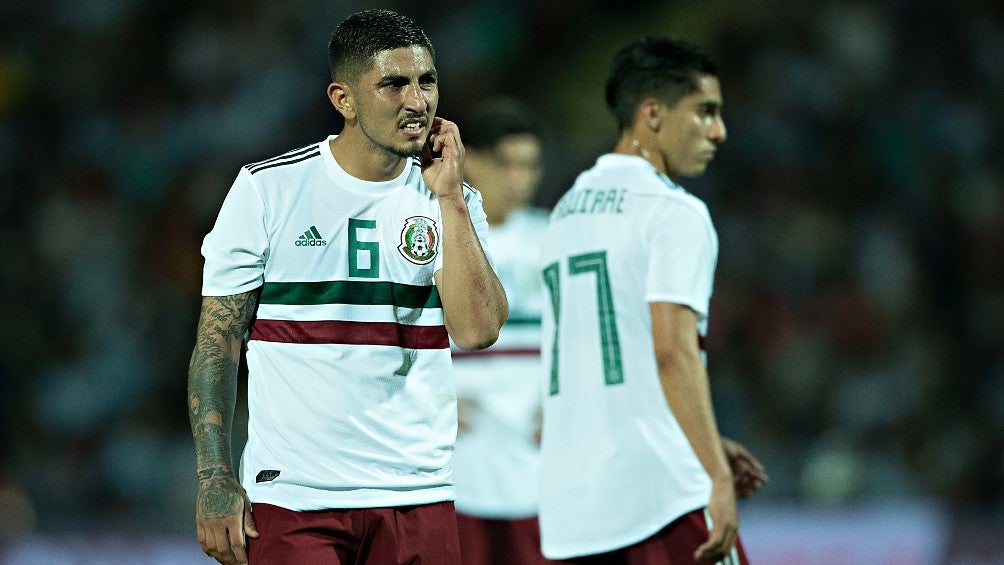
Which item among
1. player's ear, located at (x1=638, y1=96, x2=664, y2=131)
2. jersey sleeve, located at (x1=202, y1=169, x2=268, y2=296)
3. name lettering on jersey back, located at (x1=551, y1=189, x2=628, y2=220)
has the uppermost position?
player's ear, located at (x1=638, y1=96, x2=664, y2=131)

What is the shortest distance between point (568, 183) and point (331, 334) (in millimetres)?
7798

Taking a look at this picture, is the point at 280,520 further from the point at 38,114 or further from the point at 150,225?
the point at 38,114

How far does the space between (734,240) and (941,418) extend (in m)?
2.02

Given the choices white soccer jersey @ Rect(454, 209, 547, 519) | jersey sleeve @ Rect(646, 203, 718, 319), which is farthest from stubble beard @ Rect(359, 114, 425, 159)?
white soccer jersey @ Rect(454, 209, 547, 519)

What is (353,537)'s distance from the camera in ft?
11.0

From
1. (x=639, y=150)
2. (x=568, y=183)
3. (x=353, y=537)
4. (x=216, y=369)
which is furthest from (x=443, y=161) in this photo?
(x=568, y=183)

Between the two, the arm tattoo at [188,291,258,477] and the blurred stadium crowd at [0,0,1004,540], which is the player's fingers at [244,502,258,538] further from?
the blurred stadium crowd at [0,0,1004,540]

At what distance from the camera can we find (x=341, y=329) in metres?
3.38

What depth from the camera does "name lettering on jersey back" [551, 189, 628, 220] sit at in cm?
470

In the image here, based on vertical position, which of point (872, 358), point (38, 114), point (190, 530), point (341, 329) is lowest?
point (190, 530)

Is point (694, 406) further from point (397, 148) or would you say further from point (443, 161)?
point (397, 148)

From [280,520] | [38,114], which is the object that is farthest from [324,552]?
[38,114]

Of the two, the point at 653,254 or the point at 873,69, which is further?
the point at 873,69

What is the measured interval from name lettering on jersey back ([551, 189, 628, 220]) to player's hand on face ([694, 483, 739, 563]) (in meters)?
1.00
